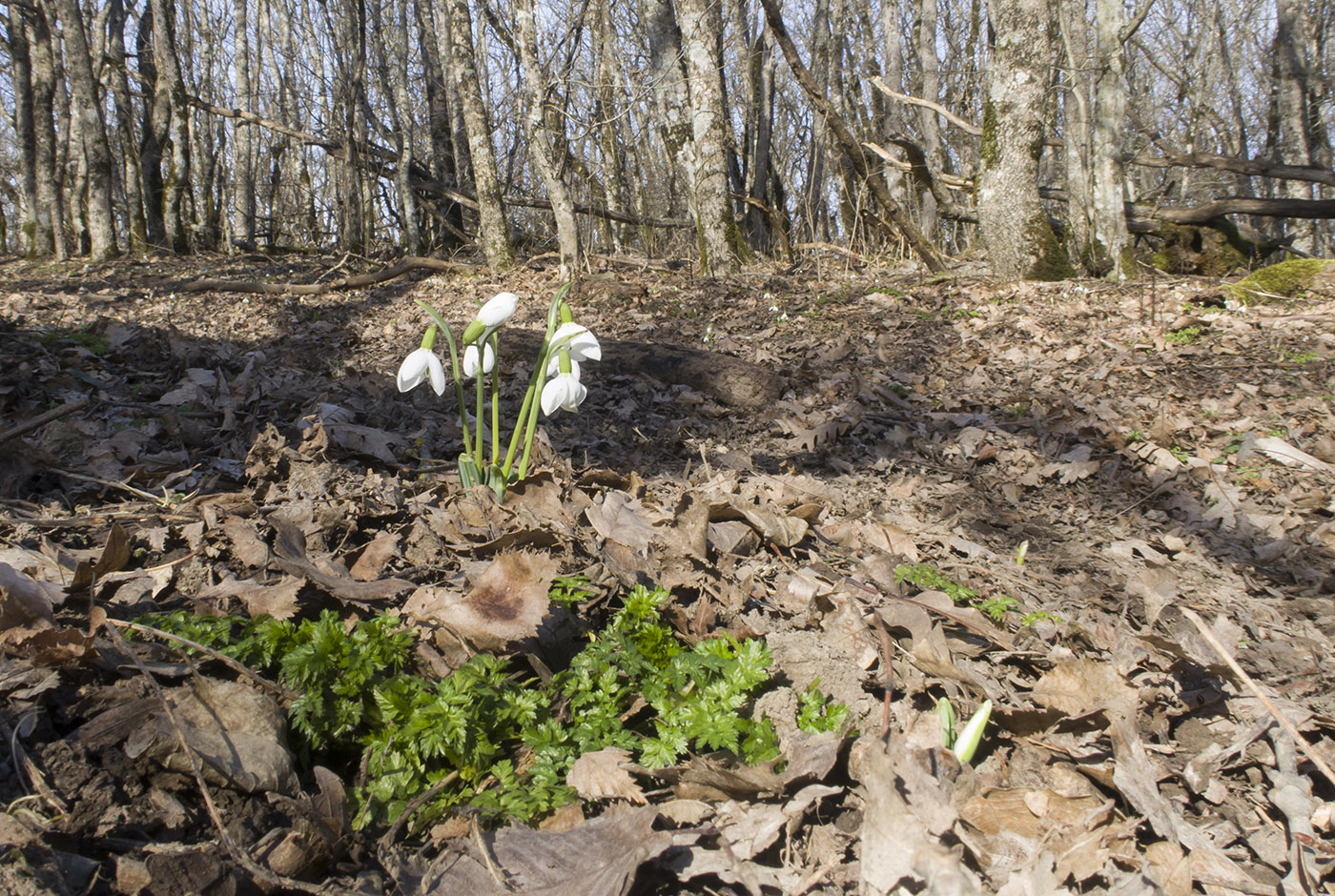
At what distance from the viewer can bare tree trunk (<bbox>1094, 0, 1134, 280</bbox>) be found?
24.7ft

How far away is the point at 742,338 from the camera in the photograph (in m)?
6.22

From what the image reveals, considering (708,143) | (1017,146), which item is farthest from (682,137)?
(1017,146)

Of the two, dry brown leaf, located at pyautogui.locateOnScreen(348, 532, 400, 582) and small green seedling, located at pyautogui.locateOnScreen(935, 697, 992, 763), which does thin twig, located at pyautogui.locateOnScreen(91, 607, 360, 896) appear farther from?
small green seedling, located at pyautogui.locateOnScreen(935, 697, 992, 763)

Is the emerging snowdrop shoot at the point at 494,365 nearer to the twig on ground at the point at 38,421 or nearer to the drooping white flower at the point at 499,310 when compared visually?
the drooping white flower at the point at 499,310

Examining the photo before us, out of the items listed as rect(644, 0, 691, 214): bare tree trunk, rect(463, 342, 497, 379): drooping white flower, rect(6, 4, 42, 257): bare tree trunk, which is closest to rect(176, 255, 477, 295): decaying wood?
rect(644, 0, 691, 214): bare tree trunk

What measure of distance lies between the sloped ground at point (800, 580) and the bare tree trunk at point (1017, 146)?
2.68 metres

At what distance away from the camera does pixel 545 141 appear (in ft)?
29.5

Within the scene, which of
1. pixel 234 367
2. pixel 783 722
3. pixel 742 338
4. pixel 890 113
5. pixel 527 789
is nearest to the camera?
pixel 527 789

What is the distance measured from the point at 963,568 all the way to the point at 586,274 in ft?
22.7

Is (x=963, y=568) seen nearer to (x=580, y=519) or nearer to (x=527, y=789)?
(x=580, y=519)

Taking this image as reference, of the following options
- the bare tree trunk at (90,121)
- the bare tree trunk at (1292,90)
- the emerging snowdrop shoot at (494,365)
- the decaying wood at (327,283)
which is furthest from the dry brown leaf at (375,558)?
the bare tree trunk at (1292,90)

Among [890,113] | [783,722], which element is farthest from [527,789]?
[890,113]

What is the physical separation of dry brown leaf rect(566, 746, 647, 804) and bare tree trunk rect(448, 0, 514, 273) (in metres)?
8.97

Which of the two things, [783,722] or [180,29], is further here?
[180,29]
